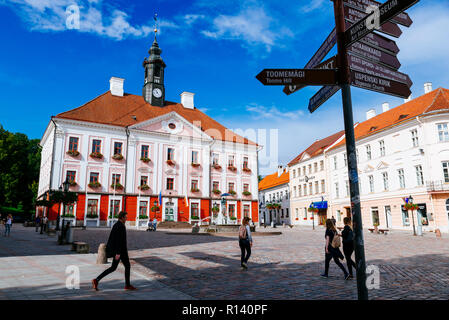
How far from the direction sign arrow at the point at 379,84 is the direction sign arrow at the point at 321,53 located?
46 cm

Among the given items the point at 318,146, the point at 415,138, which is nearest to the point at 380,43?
the point at 415,138

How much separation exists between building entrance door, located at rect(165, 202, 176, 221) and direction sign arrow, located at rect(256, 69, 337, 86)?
39820 millimetres

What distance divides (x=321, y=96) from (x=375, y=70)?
0.66 metres

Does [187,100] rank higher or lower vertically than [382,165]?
higher

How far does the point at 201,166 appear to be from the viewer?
149ft

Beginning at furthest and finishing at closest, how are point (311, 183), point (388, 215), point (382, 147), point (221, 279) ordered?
point (311, 183), point (382, 147), point (388, 215), point (221, 279)

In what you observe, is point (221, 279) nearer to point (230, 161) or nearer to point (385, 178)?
point (385, 178)

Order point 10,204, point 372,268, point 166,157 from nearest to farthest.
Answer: point 372,268, point 166,157, point 10,204

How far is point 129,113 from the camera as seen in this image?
44.3 metres

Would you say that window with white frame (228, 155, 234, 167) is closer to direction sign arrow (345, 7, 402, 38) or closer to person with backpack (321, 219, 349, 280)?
person with backpack (321, 219, 349, 280)

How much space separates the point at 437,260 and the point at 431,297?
257 inches

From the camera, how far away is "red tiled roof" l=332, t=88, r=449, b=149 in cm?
3200
